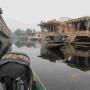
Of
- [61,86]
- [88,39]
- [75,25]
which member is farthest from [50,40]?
[61,86]

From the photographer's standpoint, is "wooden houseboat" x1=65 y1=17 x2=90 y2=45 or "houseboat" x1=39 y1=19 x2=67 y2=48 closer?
"wooden houseboat" x1=65 y1=17 x2=90 y2=45

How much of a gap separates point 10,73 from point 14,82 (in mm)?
550

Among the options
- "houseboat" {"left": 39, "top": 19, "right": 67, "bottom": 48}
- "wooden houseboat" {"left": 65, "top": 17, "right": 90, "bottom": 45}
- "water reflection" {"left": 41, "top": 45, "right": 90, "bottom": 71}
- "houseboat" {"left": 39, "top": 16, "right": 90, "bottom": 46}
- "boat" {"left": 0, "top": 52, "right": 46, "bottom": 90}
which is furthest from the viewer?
"houseboat" {"left": 39, "top": 19, "right": 67, "bottom": 48}

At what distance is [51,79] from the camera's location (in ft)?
66.3

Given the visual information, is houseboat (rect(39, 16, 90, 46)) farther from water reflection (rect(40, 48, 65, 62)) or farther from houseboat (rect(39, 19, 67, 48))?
water reflection (rect(40, 48, 65, 62))

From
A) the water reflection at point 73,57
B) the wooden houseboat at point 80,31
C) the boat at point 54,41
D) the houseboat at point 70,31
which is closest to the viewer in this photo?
the water reflection at point 73,57

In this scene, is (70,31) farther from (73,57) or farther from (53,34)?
(73,57)

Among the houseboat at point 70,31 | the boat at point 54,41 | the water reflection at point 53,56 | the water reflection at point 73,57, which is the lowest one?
Answer: the water reflection at point 53,56

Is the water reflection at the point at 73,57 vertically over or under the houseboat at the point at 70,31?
under

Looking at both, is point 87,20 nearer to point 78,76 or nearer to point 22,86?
point 78,76

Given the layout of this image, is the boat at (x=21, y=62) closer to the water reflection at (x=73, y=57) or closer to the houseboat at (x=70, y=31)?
the water reflection at (x=73, y=57)

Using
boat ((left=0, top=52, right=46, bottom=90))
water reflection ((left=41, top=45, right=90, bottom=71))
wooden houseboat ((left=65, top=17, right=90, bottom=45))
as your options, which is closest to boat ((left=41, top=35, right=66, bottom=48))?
water reflection ((left=41, top=45, right=90, bottom=71))

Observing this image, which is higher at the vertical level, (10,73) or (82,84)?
(10,73)

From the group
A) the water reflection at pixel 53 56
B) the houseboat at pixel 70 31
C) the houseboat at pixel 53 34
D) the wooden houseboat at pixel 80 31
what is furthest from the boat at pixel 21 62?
the houseboat at pixel 53 34
